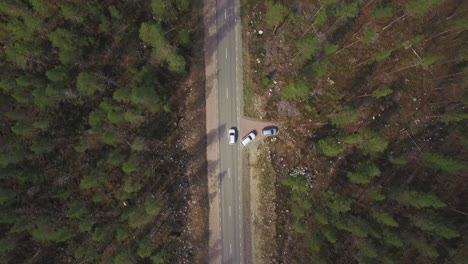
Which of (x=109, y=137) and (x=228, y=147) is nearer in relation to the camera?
(x=109, y=137)

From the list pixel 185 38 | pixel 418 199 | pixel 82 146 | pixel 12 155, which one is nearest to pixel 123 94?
pixel 82 146

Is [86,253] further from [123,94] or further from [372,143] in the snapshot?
[372,143]

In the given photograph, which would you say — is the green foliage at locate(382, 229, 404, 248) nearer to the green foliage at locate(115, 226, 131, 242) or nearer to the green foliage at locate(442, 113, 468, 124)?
the green foliage at locate(442, 113, 468, 124)

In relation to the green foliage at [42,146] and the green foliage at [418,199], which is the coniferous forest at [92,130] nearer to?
the green foliage at [42,146]

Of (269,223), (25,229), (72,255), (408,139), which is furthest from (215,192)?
(408,139)

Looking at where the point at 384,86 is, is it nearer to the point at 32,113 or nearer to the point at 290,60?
the point at 290,60
